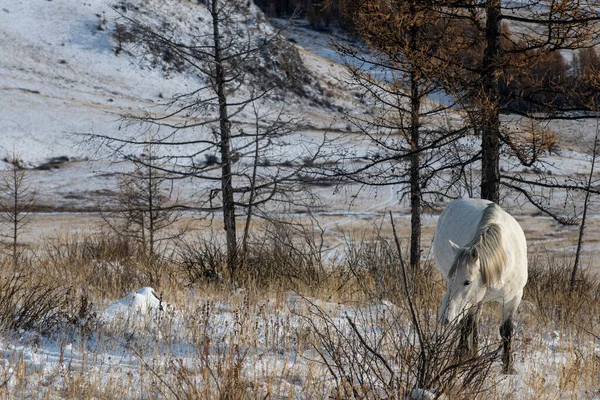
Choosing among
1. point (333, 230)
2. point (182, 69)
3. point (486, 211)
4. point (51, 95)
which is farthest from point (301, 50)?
point (486, 211)

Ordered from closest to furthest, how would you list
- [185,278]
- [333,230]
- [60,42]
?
[185,278] → [333,230] → [60,42]

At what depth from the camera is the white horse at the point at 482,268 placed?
4.53 meters

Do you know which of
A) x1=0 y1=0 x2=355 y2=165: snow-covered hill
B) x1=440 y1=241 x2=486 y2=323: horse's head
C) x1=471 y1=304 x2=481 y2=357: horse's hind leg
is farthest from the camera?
x1=0 y1=0 x2=355 y2=165: snow-covered hill

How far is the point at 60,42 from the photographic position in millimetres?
47188

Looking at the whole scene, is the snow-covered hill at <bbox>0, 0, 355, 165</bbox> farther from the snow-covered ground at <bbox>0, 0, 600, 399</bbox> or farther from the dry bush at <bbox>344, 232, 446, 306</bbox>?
the dry bush at <bbox>344, 232, 446, 306</bbox>

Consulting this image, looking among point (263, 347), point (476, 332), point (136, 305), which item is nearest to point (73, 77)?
point (136, 305)

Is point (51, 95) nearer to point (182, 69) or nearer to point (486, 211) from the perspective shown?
point (182, 69)

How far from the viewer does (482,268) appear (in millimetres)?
4598

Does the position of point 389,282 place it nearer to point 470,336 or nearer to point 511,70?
point 470,336

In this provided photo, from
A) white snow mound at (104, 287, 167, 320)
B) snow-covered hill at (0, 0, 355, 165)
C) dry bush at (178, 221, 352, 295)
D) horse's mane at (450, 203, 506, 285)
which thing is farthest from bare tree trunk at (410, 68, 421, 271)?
snow-covered hill at (0, 0, 355, 165)

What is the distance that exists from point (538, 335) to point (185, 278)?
4.49 metres

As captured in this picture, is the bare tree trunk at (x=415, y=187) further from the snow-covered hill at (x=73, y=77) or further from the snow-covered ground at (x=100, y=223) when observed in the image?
the snow-covered hill at (x=73, y=77)

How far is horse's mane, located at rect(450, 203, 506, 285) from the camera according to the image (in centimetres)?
456

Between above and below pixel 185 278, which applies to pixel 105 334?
above
